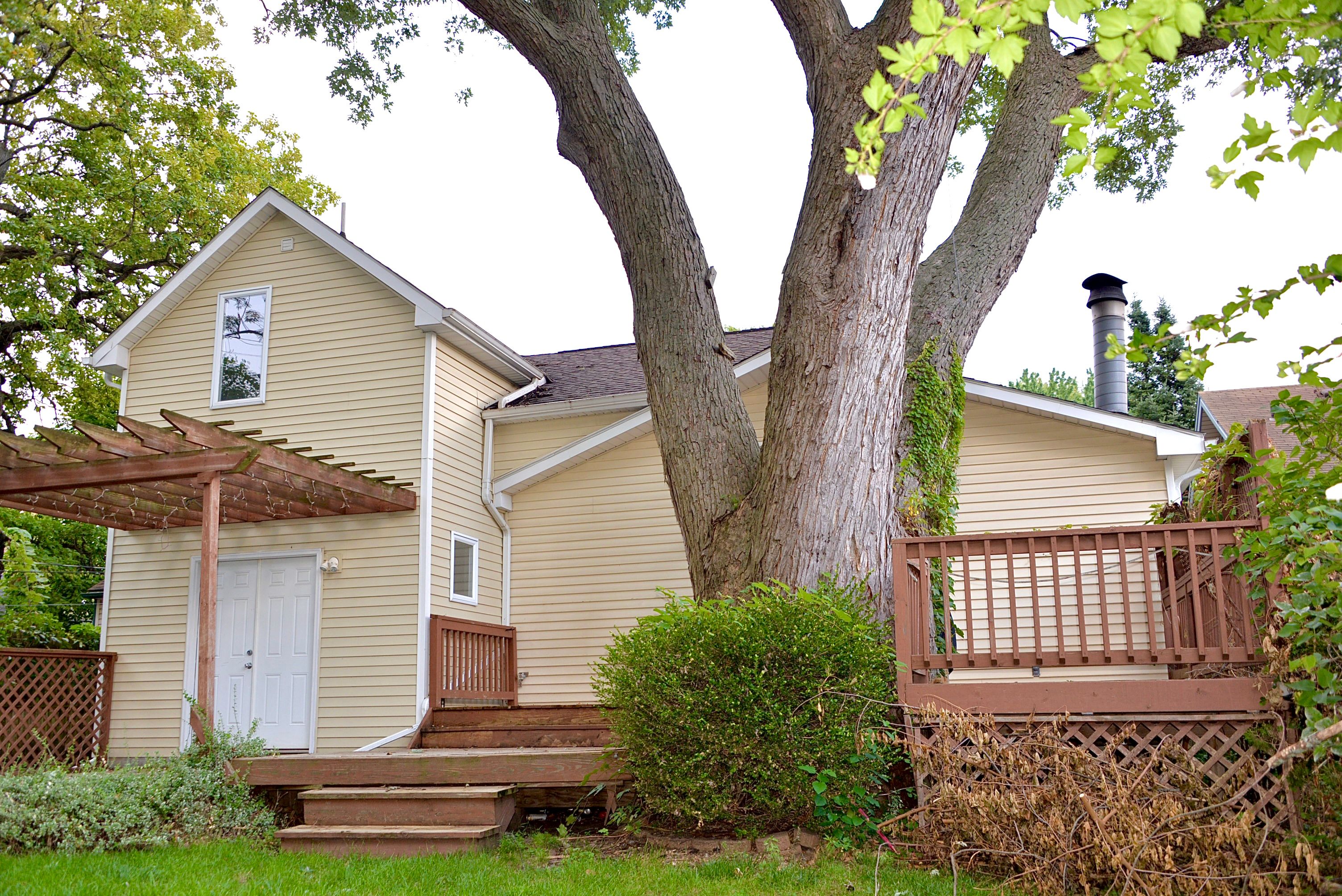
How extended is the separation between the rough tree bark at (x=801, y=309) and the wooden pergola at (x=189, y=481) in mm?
3529

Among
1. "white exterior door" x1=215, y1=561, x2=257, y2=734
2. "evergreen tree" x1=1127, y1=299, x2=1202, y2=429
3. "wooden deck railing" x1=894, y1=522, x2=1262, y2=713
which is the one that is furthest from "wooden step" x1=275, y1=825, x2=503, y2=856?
"evergreen tree" x1=1127, y1=299, x2=1202, y2=429

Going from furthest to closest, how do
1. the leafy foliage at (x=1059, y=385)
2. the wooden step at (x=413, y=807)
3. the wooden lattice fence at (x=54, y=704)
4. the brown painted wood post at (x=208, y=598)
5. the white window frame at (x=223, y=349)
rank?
the leafy foliage at (x=1059, y=385)
the white window frame at (x=223, y=349)
the wooden lattice fence at (x=54, y=704)
the brown painted wood post at (x=208, y=598)
the wooden step at (x=413, y=807)

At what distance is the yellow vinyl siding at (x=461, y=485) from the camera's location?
1045 centimetres

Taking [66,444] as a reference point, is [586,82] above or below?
above

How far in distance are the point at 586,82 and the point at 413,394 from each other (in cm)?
437

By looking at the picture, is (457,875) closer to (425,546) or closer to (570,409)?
(425,546)

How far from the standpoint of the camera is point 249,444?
8.28 m

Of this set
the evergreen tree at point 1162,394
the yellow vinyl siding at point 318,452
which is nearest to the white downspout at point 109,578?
the yellow vinyl siding at point 318,452

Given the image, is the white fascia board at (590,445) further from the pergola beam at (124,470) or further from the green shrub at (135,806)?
the green shrub at (135,806)

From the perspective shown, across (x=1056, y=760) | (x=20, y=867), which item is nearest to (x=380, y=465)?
(x=20, y=867)

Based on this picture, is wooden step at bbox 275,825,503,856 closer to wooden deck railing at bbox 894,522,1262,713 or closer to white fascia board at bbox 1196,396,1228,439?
wooden deck railing at bbox 894,522,1262,713

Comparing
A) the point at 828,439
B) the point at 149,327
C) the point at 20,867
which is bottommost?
the point at 20,867

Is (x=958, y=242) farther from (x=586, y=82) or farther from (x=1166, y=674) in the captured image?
(x=1166, y=674)

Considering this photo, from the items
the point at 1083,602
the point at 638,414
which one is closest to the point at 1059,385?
the point at 638,414
